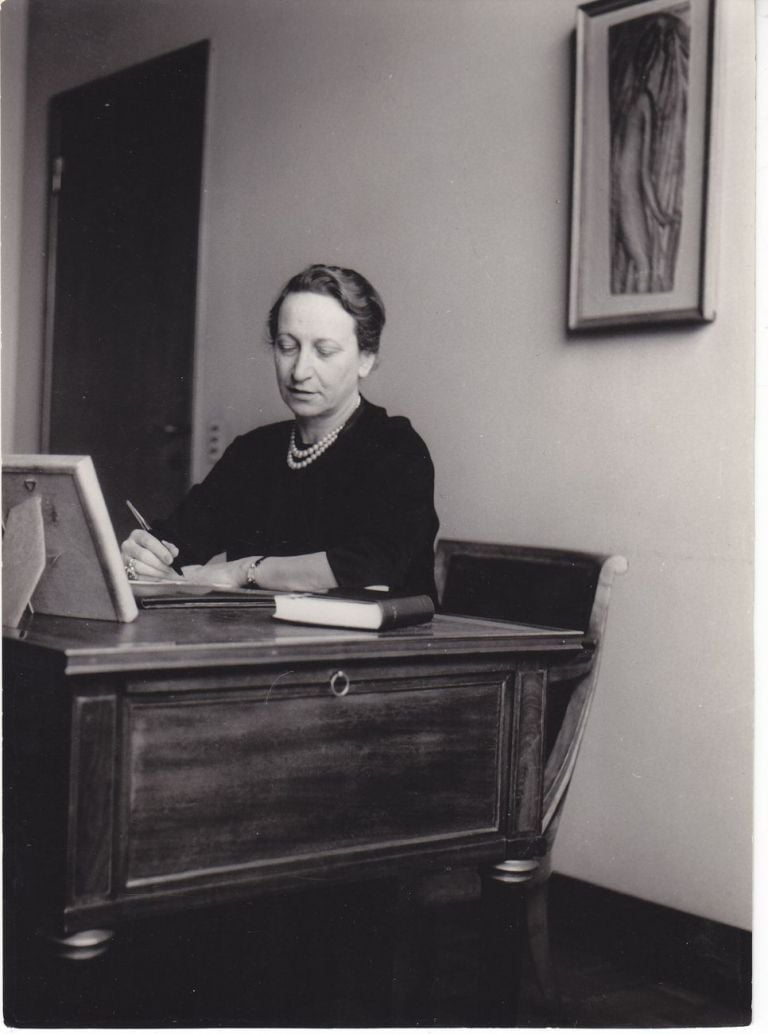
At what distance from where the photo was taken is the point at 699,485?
7.86 feet

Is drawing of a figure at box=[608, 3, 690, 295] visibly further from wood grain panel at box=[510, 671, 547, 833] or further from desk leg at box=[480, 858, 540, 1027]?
desk leg at box=[480, 858, 540, 1027]

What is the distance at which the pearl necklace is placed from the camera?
98.0 inches

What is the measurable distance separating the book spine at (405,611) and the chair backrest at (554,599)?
51 centimetres

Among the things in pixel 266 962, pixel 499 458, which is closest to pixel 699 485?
pixel 499 458

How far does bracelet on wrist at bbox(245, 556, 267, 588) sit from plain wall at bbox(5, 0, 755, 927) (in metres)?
0.84

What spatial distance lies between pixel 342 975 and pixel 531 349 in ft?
4.97

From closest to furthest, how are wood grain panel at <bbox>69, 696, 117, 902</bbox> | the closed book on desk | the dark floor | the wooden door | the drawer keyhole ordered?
wood grain panel at <bbox>69, 696, 117, 902</bbox> → the drawer keyhole → the closed book on desk → the dark floor → the wooden door

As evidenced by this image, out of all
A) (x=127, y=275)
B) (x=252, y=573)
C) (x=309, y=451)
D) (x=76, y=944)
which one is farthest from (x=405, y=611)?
(x=127, y=275)

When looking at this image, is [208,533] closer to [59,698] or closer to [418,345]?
[418,345]

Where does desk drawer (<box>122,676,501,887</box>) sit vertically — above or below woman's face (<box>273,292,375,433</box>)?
below

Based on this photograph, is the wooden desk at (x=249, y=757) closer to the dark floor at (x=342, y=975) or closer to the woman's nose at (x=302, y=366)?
the dark floor at (x=342, y=975)

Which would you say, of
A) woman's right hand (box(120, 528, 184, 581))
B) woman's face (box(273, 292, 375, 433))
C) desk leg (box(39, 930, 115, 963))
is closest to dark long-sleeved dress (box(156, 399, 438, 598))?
woman's face (box(273, 292, 375, 433))

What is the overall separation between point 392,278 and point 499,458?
2.27ft

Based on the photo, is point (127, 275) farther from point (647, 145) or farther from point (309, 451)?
point (647, 145)
